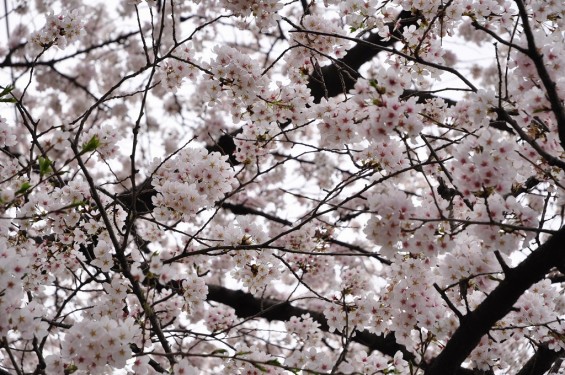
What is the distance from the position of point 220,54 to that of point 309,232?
1.68m

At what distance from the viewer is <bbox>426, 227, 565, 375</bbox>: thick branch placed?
229 centimetres

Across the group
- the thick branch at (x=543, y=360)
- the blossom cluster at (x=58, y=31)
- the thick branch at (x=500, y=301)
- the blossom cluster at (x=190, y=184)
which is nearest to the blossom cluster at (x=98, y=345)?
the blossom cluster at (x=190, y=184)

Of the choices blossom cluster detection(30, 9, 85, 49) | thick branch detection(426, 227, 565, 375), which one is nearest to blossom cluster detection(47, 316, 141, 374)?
thick branch detection(426, 227, 565, 375)

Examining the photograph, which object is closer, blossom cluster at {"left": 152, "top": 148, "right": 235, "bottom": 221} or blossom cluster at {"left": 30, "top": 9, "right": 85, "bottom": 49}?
blossom cluster at {"left": 152, "top": 148, "right": 235, "bottom": 221}

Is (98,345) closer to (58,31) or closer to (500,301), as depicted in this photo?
(500,301)

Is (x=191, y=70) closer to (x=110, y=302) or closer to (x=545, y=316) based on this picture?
(x=110, y=302)

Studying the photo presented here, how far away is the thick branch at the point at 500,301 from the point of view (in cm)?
229

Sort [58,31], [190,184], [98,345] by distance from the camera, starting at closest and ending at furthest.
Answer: [98,345], [190,184], [58,31]

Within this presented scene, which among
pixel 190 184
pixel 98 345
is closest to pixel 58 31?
pixel 190 184

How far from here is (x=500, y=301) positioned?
96.3 inches

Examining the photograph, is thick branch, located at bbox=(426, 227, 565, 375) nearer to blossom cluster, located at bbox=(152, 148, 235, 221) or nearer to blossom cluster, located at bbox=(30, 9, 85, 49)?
blossom cluster, located at bbox=(152, 148, 235, 221)

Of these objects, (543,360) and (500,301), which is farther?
(543,360)

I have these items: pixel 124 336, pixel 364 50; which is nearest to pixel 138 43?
pixel 364 50

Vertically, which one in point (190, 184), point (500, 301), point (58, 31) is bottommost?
point (500, 301)
